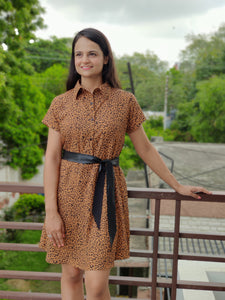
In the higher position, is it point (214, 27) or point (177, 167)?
point (214, 27)

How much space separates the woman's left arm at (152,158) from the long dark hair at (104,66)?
0.80ft

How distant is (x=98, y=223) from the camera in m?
1.32

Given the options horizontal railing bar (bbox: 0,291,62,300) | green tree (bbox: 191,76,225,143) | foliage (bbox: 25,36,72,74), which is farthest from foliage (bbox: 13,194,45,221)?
horizontal railing bar (bbox: 0,291,62,300)

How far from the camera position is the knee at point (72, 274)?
1.42m

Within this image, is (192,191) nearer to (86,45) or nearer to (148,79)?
(86,45)

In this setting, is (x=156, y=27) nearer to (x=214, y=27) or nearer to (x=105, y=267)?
(x=214, y=27)

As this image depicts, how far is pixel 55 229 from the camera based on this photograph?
1321mm

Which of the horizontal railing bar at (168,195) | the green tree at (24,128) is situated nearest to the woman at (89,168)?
the horizontal railing bar at (168,195)

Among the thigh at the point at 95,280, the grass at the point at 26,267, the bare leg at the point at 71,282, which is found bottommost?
the grass at the point at 26,267

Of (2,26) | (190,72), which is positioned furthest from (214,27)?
(2,26)

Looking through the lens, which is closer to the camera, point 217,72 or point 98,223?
point 98,223

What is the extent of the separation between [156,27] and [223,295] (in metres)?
29.1

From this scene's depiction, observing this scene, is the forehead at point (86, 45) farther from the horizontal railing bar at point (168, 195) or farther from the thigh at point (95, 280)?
the thigh at point (95, 280)

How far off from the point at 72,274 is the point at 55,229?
0.26 meters
